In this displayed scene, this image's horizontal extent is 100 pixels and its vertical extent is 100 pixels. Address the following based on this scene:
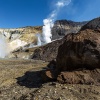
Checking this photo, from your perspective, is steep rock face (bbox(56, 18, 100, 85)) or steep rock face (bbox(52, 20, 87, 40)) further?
steep rock face (bbox(52, 20, 87, 40))

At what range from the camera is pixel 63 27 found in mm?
78000

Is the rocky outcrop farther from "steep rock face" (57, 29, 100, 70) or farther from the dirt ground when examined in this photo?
the dirt ground

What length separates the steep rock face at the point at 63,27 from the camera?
76.6m

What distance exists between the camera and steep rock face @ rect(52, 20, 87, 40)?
251 feet

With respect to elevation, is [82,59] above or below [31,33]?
below

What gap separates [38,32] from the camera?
80500 mm

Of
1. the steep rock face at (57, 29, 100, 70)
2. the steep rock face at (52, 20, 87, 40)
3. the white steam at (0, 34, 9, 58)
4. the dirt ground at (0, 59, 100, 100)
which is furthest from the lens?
the steep rock face at (52, 20, 87, 40)

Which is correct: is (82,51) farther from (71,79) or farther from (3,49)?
(3,49)

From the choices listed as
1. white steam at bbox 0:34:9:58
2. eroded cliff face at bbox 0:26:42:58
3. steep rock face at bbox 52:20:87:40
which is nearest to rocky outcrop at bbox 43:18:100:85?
white steam at bbox 0:34:9:58

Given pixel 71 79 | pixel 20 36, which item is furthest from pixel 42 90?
pixel 20 36

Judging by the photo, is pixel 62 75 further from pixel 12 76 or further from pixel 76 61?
pixel 12 76

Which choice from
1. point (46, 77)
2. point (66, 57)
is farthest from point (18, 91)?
point (66, 57)

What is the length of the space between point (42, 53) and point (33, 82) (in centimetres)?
2759

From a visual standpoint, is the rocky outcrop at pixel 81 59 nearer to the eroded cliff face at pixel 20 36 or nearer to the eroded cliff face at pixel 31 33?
the eroded cliff face at pixel 31 33
